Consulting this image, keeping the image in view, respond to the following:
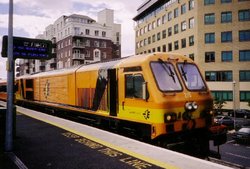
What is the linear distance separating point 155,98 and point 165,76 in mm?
1209

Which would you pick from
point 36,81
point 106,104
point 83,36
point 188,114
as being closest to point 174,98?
point 188,114

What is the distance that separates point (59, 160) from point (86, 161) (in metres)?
0.75

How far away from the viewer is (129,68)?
11.2m

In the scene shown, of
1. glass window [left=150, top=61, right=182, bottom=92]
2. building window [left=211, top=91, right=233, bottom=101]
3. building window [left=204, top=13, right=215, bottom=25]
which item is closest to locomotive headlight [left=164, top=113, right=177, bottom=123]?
glass window [left=150, top=61, right=182, bottom=92]

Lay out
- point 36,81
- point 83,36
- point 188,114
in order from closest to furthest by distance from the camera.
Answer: point 188,114
point 36,81
point 83,36

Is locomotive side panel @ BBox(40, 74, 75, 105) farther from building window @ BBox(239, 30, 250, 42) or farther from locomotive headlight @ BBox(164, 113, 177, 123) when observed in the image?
building window @ BBox(239, 30, 250, 42)

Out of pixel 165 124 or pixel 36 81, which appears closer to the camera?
pixel 165 124

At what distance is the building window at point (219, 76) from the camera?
2002 inches

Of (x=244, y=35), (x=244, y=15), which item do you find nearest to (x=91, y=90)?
(x=244, y=35)

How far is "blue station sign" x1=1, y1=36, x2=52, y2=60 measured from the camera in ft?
31.6

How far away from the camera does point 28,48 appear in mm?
10312

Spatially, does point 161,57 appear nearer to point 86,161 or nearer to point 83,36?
point 86,161

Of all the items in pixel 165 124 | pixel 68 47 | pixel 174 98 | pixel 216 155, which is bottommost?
pixel 216 155

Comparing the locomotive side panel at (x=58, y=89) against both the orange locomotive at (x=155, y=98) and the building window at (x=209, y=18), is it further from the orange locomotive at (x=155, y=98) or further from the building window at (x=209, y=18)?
the building window at (x=209, y=18)
